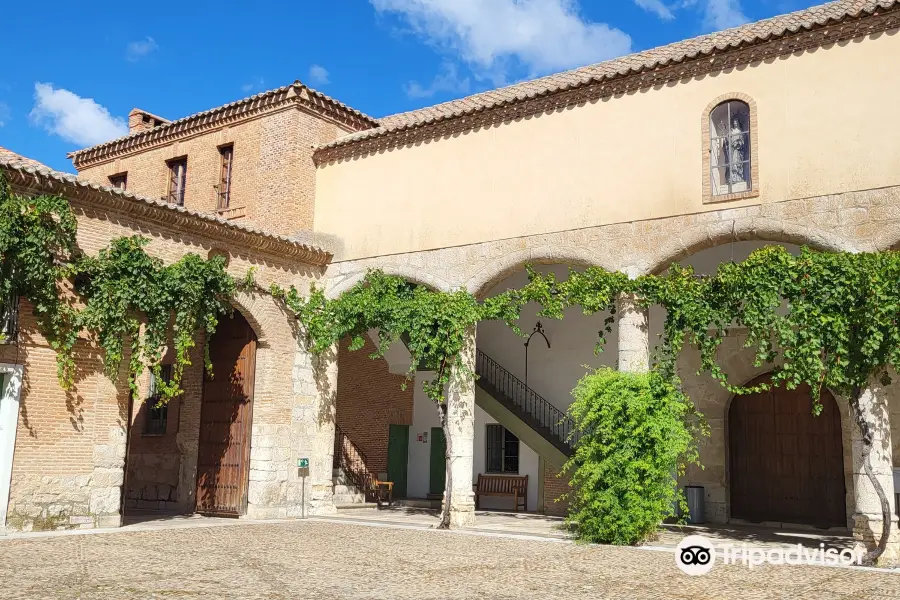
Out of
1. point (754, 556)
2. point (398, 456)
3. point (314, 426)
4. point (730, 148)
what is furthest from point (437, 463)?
point (730, 148)

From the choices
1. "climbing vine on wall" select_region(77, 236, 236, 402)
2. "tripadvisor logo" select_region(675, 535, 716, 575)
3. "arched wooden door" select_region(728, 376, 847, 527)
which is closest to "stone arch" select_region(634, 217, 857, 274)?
"tripadvisor logo" select_region(675, 535, 716, 575)

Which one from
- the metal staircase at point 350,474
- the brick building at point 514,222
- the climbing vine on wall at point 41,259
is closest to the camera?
the climbing vine on wall at point 41,259

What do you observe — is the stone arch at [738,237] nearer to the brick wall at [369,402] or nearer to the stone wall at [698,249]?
→ the stone wall at [698,249]

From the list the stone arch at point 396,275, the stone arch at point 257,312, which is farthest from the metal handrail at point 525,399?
the stone arch at point 257,312

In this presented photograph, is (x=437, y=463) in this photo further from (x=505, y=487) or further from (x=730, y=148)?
(x=730, y=148)

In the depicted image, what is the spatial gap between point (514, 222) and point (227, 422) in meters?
5.66

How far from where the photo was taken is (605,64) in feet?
47.6

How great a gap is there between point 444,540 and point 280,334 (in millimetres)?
4713

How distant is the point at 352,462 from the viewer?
56.9ft

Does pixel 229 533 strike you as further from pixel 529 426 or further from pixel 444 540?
pixel 529 426

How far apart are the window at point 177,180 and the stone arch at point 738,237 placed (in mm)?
10153

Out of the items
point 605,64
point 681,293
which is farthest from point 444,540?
point 605,64

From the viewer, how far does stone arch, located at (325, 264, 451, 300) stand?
1359cm

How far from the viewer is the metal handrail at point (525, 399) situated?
652 inches
